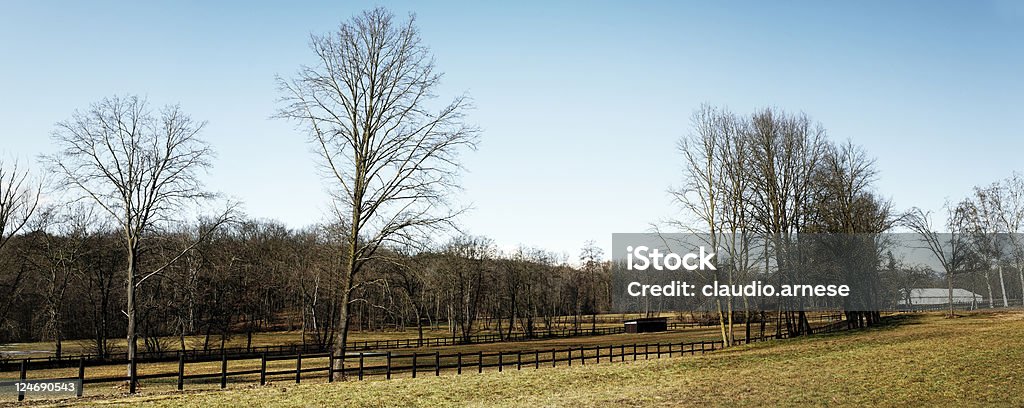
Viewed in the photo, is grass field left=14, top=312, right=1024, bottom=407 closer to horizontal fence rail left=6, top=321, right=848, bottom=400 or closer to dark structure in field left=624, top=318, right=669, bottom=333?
horizontal fence rail left=6, top=321, right=848, bottom=400

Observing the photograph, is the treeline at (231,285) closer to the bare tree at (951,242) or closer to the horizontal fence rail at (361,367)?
the horizontal fence rail at (361,367)

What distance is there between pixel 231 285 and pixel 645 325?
40.4m

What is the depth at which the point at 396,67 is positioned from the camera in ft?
68.8

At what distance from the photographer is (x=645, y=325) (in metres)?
71.2

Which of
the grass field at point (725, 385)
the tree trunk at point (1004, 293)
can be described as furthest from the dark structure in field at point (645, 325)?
the grass field at point (725, 385)

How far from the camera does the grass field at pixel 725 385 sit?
15.7 meters

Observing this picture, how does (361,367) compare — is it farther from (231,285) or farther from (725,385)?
(231,285)

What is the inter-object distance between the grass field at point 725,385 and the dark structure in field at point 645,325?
44.4 metres

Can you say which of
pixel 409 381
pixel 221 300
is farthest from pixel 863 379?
pixel 221 300

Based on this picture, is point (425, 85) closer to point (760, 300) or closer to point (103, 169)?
point (103, 169)

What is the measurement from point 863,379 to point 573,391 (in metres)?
7.83

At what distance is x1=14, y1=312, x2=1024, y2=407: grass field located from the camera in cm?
1571

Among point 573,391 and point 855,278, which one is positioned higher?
point 855,278

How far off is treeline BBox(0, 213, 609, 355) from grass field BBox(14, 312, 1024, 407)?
9.72 feet
